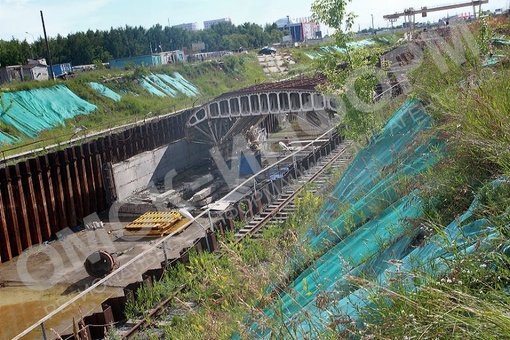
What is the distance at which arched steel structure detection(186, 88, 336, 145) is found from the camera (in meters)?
24.9

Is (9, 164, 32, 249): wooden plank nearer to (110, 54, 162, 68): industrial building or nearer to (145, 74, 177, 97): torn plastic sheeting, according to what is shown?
(145, 74, 177, 97): torn plastic sheeting

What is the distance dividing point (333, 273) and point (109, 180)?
17.5 meters

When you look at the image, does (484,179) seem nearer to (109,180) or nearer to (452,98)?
(452,98)

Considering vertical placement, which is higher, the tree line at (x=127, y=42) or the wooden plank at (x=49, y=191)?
the tree line at (x=127, y=42)

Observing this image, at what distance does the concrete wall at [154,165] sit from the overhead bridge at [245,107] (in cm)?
104

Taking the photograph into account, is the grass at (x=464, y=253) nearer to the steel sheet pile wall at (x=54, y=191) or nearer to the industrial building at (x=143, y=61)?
the steel sheet pile wall at (x=54, y=191)

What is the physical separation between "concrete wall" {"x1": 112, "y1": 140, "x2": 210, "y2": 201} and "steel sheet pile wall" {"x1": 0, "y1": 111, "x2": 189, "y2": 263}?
2.10 feet

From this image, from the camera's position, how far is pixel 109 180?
71.2 feet

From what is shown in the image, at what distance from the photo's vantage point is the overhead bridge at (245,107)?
81.8 ft

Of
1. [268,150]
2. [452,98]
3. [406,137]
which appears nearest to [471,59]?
[406,137]

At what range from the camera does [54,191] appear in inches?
759

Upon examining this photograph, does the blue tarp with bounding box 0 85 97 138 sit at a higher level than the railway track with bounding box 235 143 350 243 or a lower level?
higher

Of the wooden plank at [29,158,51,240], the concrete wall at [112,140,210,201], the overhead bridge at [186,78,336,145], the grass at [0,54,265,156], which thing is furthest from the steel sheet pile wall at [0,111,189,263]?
the overhead bridge at [186,78,336,145]

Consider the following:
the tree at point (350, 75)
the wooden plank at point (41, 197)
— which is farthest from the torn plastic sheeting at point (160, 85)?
the tree at point (350, 75)
